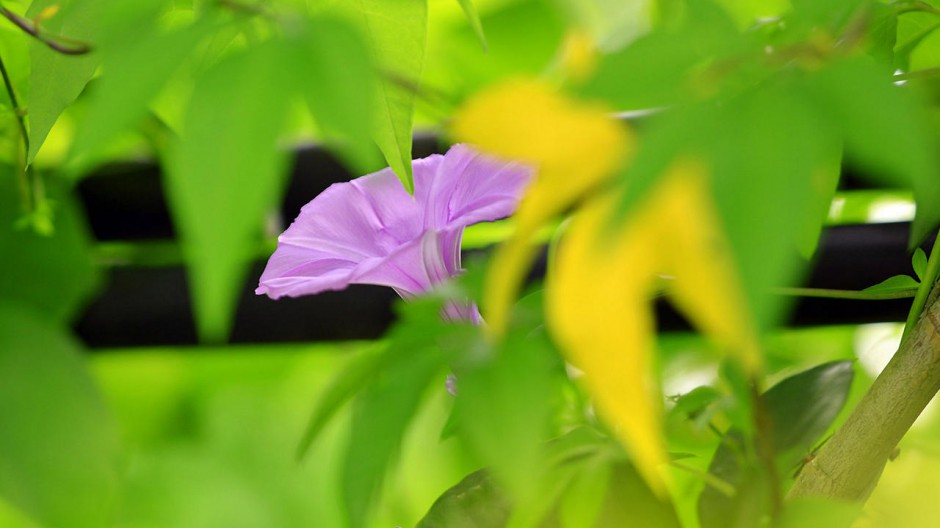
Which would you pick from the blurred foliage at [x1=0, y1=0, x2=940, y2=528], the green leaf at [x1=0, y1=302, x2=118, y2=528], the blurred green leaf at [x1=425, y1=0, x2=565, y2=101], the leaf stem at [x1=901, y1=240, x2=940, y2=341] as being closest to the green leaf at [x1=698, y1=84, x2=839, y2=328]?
the blurred foliage at [x1=0, y1=0, x2=940, y2=528]

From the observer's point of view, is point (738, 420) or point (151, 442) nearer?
point (738, 420)

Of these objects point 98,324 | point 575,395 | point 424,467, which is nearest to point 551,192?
point 575,395

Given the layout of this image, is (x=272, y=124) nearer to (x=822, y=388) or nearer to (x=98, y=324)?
(x=822, y=388)

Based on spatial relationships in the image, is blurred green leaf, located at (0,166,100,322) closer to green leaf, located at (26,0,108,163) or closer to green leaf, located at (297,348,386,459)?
green leaf, located at (26,0,108,163)

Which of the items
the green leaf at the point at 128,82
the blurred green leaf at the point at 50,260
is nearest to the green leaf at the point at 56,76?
the green leaf at the point at 128,82

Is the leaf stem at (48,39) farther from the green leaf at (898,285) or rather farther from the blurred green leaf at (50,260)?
the blurred green leaf at (50,260)
